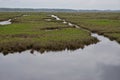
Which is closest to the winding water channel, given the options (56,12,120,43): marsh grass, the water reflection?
the water reflection

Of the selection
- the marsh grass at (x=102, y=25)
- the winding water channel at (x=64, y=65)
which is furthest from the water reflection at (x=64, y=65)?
the marsh grass at (x=102, y=25)

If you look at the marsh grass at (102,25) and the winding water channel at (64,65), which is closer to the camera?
the winding water channel at (64,65)

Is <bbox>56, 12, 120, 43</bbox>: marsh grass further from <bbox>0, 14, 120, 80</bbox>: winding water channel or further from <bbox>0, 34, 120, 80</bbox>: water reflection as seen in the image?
<bbox>0, 34, 120, 80</bbox>: water reflection

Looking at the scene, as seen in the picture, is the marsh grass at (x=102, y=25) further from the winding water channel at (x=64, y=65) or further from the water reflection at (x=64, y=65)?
the water reflection at (x=64, y=65)

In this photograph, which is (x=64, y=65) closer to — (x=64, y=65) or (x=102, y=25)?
(x=64, y=65)

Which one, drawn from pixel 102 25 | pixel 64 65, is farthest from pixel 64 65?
pixel 102 25

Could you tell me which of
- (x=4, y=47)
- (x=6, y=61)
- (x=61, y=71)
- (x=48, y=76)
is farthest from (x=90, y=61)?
(x=4, y=47)

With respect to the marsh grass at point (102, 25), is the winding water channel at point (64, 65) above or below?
above

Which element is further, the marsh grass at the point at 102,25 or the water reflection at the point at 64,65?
the marsh grass at the point at 102,25

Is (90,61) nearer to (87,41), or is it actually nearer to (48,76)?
(48,76)
